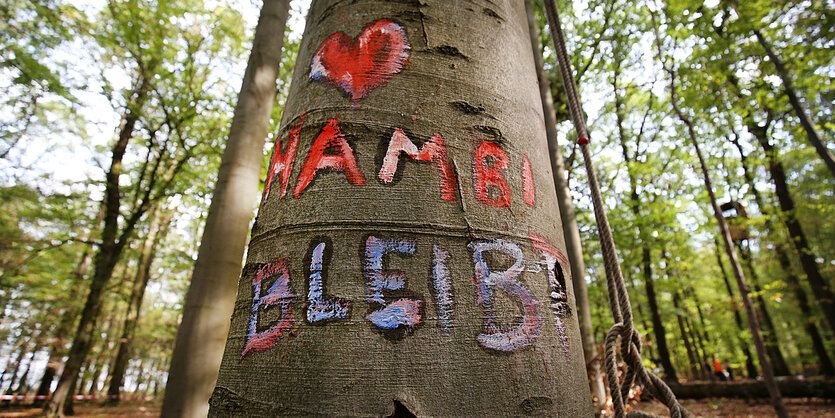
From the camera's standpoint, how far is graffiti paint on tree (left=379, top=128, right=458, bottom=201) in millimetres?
919

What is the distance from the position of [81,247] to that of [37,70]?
6.75 meters

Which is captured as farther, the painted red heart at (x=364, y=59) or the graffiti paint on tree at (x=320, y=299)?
the painted red heart at (x=364, y=59)

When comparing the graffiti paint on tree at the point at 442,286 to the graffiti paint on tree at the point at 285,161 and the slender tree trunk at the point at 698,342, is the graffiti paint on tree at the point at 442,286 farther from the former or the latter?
the slender tree trunk at the point at 698,342

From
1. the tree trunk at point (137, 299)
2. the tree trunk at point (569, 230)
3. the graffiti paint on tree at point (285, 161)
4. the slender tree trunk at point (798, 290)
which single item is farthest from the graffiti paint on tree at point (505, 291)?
the tree trunk at point (137, 299)

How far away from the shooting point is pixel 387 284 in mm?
814

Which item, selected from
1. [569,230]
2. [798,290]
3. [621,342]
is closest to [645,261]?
[569,230]

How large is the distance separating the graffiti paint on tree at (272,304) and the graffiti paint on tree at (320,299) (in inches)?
1.9

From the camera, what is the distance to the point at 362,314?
789 millimetres

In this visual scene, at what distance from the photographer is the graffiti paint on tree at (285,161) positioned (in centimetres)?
103

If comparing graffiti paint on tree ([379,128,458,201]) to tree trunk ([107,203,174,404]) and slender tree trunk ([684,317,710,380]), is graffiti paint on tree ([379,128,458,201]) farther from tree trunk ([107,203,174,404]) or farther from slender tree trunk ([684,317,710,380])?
slender tree trunk ([684,317,710,380])

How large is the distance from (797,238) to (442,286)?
12.9 metres

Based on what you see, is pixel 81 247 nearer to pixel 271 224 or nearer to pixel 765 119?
pixel 271 224

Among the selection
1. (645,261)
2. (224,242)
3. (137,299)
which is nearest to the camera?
(224,242)

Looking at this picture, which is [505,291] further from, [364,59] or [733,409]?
[733,409]
